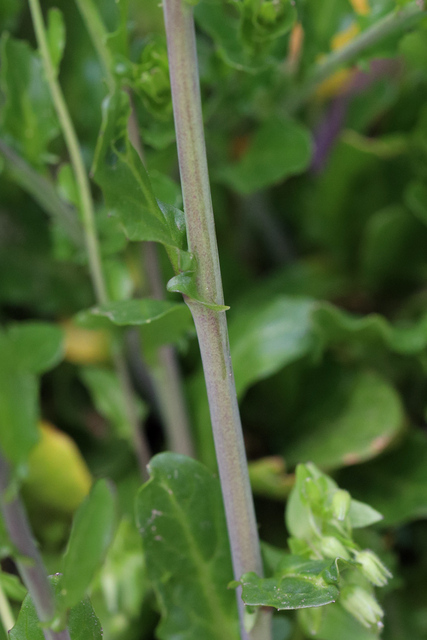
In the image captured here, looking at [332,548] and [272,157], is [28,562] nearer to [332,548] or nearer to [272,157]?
[332,548]

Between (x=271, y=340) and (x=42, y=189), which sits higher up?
(x=42, y=189)

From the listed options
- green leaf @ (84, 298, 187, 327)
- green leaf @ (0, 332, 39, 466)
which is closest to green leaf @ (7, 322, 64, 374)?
green leaf @ (0, 332, 39, 466)

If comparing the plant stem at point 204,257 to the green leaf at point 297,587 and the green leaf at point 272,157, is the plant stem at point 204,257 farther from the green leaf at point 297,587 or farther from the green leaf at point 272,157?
the green leaf at point 272,157

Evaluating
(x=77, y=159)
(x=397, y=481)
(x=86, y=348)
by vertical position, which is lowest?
(x=397, y=481)

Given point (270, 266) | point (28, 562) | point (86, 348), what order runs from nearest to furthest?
point (28, 562) < point (86, 348) < point (270, 266)

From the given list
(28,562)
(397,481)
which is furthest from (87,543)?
(397,481)

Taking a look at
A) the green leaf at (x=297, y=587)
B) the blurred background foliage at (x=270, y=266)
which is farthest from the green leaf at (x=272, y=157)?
the green leaf at (x=297, y=587)
